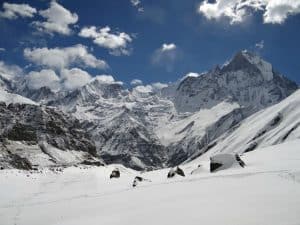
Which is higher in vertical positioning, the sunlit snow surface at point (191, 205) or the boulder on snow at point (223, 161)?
the boulder on snow at point (223, 161)

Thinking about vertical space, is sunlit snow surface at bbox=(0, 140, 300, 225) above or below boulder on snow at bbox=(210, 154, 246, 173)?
below

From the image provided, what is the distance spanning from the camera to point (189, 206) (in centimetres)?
2112

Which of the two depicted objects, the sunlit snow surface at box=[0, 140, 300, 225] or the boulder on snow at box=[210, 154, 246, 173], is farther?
the boulder on snow at box=[210, 154, 246, 173]

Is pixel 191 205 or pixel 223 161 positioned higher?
pixel 223 161

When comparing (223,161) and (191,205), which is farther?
(223,161)

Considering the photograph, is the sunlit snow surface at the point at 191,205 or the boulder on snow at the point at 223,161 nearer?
the sunlit snow surface at the point at 191,205

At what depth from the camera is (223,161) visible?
40.1m

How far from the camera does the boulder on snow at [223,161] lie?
128ft

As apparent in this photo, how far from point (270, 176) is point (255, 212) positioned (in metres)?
10.2

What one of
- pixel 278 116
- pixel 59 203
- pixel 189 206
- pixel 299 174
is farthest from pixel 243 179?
pixel 278 116

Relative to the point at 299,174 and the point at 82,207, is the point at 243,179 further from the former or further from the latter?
the point at 82,207

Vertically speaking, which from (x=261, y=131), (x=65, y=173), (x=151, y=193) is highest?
(x=261, y=131)

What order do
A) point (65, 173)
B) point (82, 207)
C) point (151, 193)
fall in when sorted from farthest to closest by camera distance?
point (65, 173), point (151, 193), point (82, 207)

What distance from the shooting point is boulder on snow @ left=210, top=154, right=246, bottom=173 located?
38.9m
